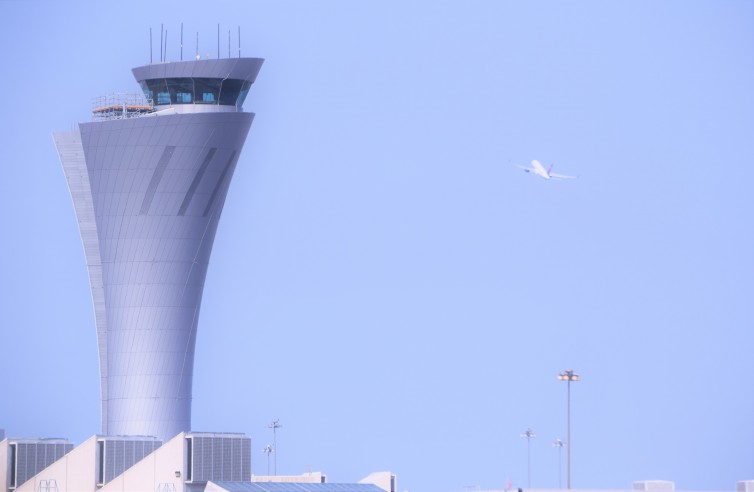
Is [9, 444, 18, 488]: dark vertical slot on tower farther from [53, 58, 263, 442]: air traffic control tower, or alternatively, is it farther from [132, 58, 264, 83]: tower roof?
[132, 58, 264, 83]: tower roof

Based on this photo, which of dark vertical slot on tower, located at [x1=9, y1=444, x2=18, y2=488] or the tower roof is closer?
dark vertical slot on tower, located at [x1=9, y1=444, x2=18, y2=488]

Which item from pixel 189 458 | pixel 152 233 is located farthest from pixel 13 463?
pixel 152 233

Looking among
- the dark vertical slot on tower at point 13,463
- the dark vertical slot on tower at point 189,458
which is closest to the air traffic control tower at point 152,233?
the dark vertical slot on tower at point 13,463

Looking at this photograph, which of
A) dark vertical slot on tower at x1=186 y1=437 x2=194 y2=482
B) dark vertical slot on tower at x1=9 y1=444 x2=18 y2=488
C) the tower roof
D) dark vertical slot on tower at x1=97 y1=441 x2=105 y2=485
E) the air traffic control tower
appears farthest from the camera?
the tower roof

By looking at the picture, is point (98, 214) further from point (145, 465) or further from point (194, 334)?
point (145, 465)

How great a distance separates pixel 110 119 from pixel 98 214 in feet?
33.2

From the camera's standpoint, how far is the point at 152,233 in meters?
164

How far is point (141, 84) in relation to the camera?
173500 millimetres

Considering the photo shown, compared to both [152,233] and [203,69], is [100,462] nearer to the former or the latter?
[152,233]

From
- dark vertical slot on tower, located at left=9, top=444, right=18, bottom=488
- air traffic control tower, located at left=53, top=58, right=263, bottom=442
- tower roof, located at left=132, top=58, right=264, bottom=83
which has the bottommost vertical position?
dark vertical slot on tower, located at left=9, top=444, right=18, bottom=488

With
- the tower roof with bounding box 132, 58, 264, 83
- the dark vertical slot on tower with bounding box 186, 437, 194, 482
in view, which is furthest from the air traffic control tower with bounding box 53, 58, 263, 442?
the dark vertical slot on tower with bounding box 186, 437, 194, 482

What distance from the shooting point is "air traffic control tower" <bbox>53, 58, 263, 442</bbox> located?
164 metres

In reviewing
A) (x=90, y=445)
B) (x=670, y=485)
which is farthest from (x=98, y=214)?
(x=670, y=485)

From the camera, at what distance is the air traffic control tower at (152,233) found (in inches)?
6457
